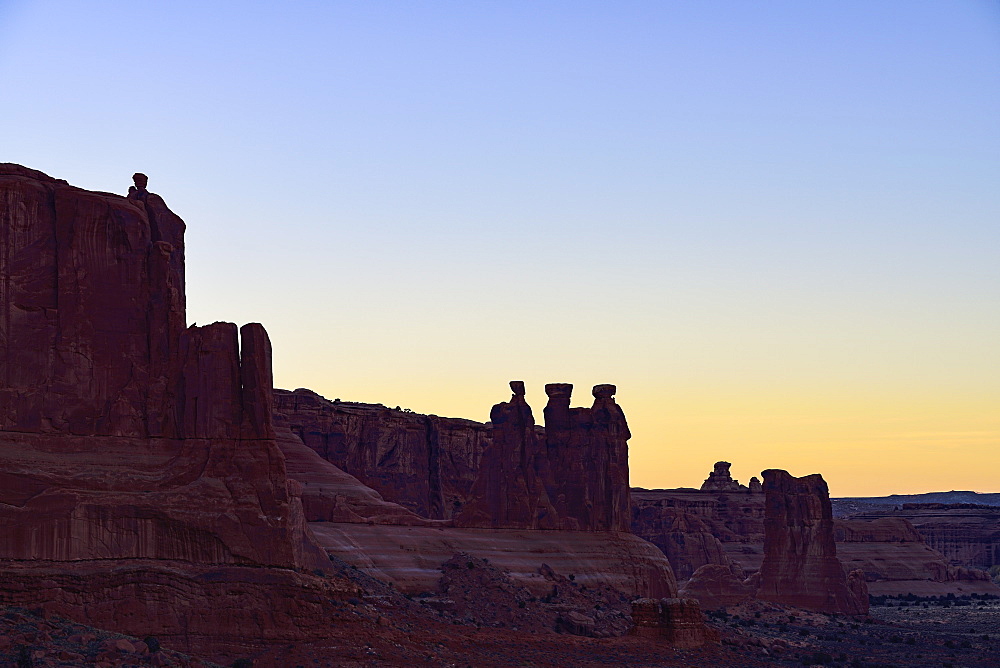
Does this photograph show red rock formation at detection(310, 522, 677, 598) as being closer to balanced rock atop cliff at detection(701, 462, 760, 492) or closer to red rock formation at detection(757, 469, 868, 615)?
red rock formation at detection(757, 469, 868, 615)

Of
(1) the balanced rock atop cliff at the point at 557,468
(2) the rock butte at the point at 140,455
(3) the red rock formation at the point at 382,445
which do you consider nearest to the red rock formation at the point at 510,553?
(2) the rock butte at the point at 140,455

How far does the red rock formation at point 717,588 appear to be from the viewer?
113438mm

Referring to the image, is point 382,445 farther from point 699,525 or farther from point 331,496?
point 699,525

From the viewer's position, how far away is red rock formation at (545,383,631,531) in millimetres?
100312

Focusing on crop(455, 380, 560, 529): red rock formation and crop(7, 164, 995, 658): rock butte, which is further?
crop(455, 380, 560, 529): red rock formation

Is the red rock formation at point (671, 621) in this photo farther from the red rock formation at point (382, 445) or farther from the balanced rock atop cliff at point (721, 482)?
the balanced rock atop cliff at point (721, 482)

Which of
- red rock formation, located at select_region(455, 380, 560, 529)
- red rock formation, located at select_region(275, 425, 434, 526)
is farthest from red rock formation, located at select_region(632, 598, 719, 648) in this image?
red rock formation, located at select_region(455, 380, 560, 529)

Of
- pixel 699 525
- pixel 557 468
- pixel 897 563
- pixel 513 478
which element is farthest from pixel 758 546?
pixel 513 478

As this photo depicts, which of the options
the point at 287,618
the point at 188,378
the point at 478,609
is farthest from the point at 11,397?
the point at 478,609

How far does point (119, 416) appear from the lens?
53406mm

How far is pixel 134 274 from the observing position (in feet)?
182

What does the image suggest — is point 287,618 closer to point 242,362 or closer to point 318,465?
point 242,362

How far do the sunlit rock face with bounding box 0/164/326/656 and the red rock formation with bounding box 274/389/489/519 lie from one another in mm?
55152

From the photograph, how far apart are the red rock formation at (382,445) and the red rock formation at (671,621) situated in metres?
46.2
